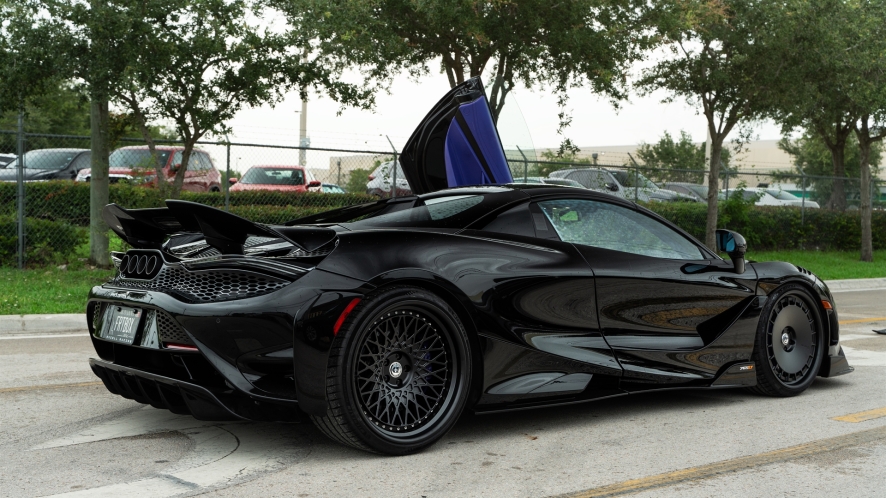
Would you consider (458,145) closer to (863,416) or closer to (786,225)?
(863,416)

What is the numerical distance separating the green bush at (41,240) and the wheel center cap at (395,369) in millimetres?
11093

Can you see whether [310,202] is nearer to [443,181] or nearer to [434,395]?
[443,181]

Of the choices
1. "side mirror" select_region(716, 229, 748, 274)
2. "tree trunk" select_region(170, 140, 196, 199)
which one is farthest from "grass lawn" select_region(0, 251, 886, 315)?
"side mirror" select_region(716, 229, 748, 274)

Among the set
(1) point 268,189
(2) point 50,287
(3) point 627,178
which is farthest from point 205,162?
(3) point 627,178

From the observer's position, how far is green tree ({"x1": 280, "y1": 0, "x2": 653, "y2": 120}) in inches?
531

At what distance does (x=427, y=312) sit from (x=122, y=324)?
154 cm

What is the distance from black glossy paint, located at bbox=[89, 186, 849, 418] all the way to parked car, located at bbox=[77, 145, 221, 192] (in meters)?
9.21

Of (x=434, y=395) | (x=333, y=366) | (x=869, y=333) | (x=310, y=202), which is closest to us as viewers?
(x=333, y=366)

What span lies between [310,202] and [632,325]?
11.2 meters

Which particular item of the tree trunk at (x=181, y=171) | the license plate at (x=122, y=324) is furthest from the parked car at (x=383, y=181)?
the license plate at (x=122, y=324)

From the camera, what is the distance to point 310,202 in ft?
52.2

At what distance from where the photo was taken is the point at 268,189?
53.4 feet

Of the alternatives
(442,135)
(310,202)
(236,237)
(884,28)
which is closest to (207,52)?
(310,202)

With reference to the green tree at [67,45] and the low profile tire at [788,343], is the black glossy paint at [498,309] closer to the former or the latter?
the low profile tire at [788,343]
